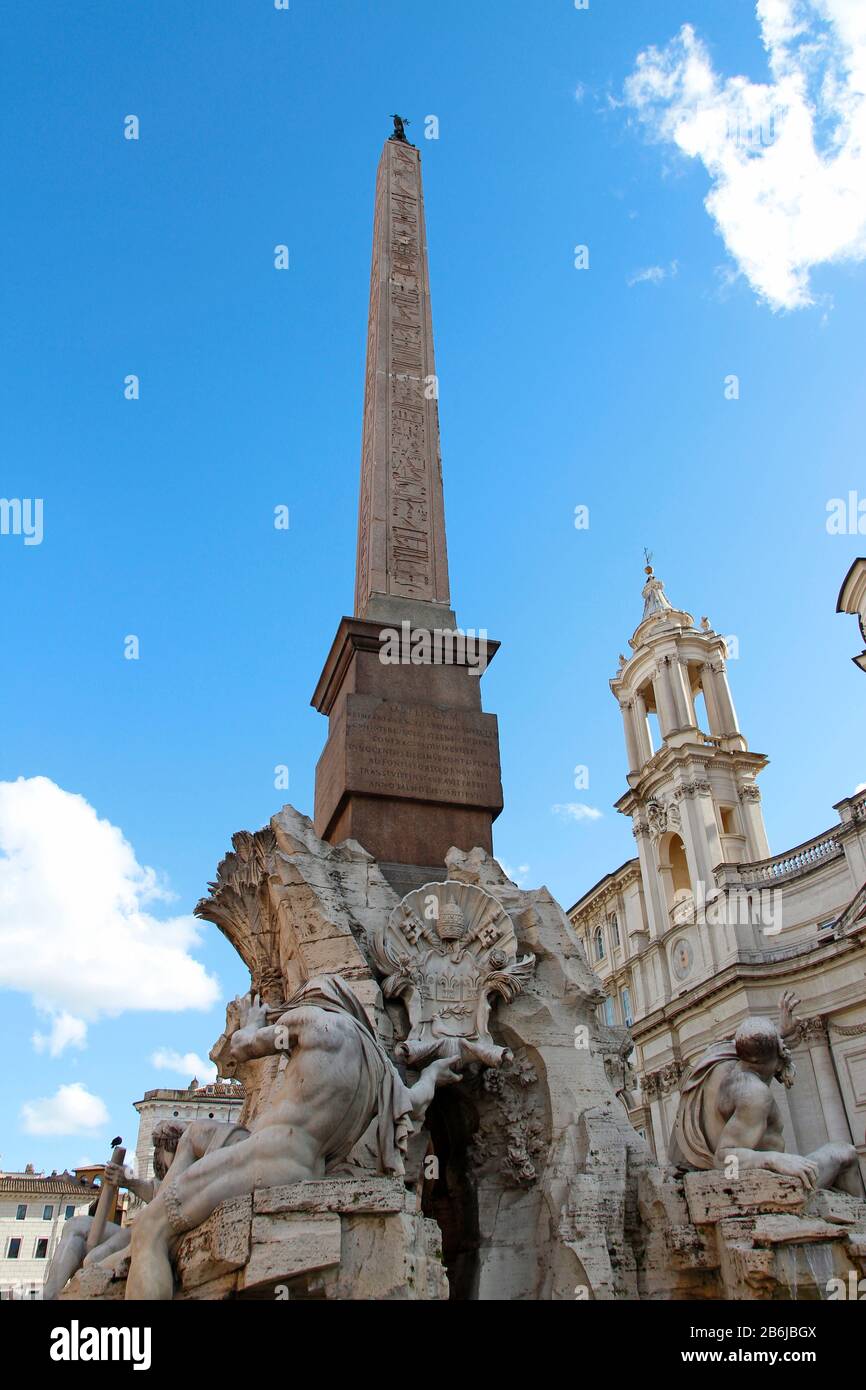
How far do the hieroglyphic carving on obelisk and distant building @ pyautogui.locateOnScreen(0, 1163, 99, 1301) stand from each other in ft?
136

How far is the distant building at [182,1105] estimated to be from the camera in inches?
1104

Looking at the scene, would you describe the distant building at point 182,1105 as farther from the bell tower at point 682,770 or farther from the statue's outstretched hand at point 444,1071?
the statue's outstretched hand at point 444,1071

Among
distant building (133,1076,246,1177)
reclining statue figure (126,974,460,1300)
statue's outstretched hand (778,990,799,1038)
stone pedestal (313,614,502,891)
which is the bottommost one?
reclining statue figure (126,974,460,1300)

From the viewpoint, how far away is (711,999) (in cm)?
2948

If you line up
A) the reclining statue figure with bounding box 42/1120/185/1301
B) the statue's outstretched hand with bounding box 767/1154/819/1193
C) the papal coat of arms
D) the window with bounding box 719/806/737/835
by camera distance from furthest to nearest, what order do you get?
the window with bounding box 719/806/737/835 < the papal coat of arms < the reclining statue figure with bounding box 42/1120/185/1301 < the statue's outstretched hand with bounding box 767/1154/819/1193

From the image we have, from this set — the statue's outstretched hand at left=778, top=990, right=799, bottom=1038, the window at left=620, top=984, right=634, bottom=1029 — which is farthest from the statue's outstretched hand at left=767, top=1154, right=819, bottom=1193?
the window at left=620, top=984, right=634, bottom=1029

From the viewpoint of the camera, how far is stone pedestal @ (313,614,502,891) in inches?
292

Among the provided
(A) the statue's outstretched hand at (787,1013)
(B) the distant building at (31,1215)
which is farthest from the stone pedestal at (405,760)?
(B) the distant building at (31,1215)

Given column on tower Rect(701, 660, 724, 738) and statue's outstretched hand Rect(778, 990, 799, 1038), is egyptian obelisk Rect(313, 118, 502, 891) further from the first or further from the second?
column on tower Rect(701, 660, 724, 738)

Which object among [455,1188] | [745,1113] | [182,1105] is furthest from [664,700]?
[745,1113]

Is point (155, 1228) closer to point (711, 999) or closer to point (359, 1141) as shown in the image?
point (359, 1141)

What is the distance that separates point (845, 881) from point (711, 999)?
5144 mm

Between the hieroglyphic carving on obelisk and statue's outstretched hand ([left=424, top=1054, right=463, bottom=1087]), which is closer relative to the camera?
statue's outstretched hand ([left=424, top=1054, right=463, bottom=1087])
